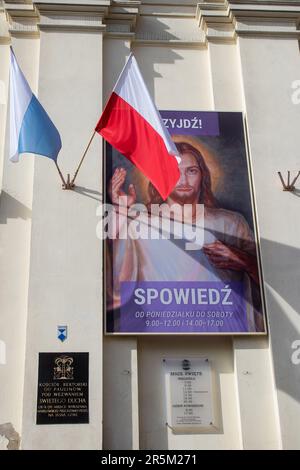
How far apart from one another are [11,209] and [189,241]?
266 centimetres

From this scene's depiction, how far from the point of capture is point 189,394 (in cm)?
768

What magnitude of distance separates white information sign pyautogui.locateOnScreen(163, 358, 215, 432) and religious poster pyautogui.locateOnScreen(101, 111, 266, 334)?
0.47 m

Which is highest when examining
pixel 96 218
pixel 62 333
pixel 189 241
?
pixel 96 218

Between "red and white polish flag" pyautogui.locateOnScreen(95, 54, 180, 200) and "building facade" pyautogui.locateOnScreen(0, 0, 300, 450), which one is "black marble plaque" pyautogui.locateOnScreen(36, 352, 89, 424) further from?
"red and white polish flag" pyautogui.locateOnScreen(95, 54, 180, 200)

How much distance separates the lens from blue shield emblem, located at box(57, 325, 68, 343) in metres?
7.75

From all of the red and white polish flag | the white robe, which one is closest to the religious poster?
the white robe

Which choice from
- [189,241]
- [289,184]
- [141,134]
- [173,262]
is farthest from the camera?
[289,184]

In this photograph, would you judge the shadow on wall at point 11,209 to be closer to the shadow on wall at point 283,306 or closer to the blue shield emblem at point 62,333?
the blue shield emblem at point 62,333

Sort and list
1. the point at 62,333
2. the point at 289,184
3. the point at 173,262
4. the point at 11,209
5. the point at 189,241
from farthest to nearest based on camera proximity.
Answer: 1. the point at 289,184
2. the point at 11,209
3. the point at 189,241
4. the point at 173,262
5. the point at 62,333

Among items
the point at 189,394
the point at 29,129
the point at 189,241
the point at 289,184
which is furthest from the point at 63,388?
the point at 289,184

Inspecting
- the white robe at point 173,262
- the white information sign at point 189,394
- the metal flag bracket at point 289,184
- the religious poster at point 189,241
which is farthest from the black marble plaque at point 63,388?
the metal flag bracket at point 289,184

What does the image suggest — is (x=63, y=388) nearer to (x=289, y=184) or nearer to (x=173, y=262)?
(x=173, y=262)

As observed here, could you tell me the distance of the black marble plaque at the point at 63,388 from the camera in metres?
7.34

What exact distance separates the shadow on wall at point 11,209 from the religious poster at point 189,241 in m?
1.18
